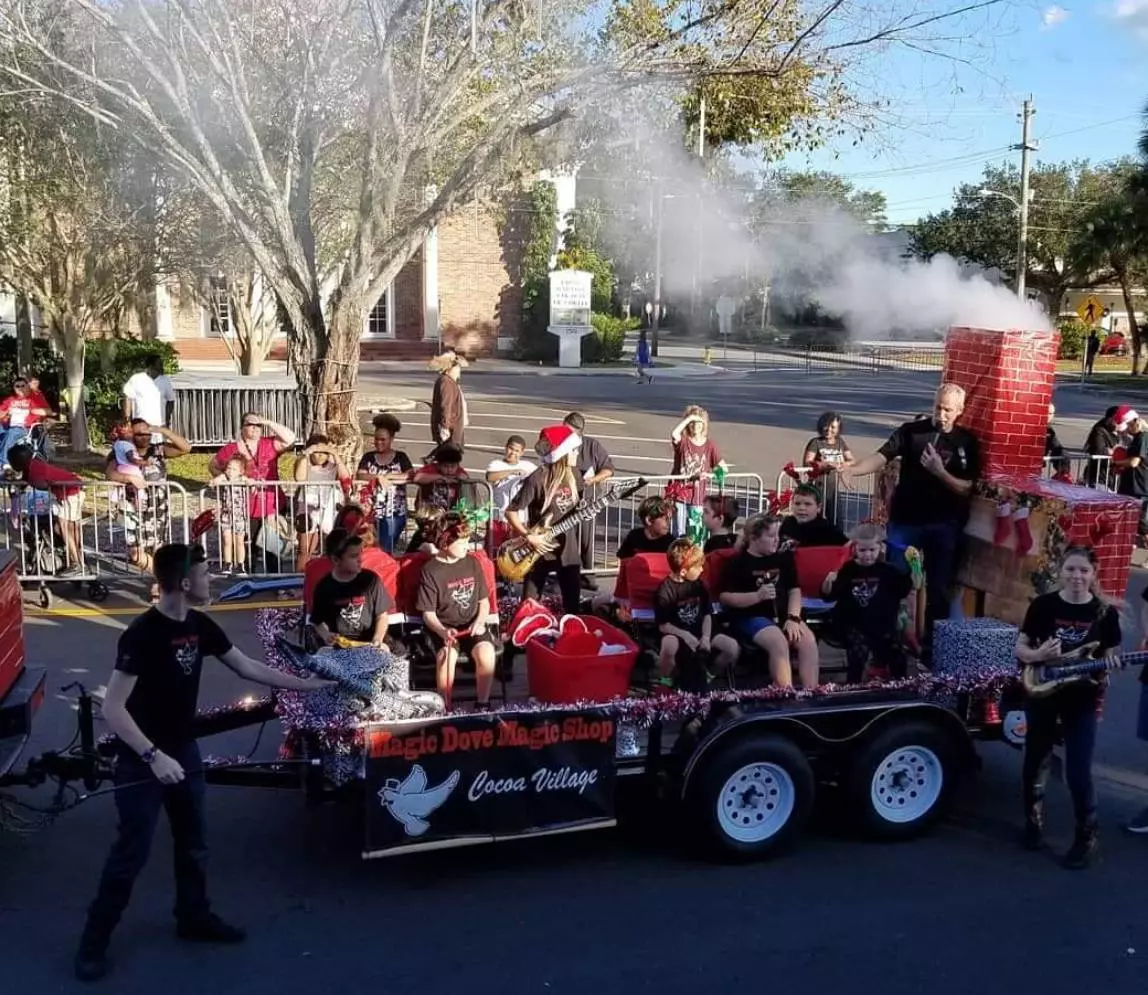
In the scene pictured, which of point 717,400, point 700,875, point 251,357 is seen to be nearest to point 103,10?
point 700,875

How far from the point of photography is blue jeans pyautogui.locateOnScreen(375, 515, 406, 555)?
10969 mm

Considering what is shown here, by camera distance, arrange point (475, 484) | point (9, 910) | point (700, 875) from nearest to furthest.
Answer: point (9, 910), point (700, 875), point (475, 484)

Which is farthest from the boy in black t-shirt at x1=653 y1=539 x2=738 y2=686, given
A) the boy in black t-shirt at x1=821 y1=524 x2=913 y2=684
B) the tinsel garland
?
the boy in black t-shirt at x1=821 y1=524 x2=913 y2=684

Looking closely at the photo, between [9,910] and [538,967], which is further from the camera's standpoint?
[9,910]

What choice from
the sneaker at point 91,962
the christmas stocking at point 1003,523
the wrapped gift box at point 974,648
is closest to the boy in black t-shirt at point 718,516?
the christmas stocking at point 1003,523

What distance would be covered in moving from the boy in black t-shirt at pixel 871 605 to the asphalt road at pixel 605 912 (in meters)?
0.91

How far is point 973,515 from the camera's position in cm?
781

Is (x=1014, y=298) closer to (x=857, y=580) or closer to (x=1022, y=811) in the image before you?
(x=857, y=580)

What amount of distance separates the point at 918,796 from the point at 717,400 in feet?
82.4

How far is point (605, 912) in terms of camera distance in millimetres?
5332

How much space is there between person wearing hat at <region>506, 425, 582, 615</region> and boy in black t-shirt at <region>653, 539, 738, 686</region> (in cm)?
214

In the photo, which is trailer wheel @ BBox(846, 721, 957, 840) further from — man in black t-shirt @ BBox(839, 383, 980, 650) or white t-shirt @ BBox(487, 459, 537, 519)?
white t-shirt @ BBox(487, 459, 537, 519)

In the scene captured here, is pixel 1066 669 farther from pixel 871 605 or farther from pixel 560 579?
pixel 560 579

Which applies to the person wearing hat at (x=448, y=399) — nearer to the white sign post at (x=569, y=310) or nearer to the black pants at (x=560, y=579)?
the black pants at (x=560, y=579)
